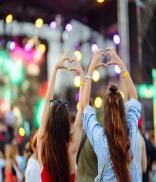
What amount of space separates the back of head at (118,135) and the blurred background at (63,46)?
9.68 m

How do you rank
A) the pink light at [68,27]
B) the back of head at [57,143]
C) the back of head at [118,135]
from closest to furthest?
1. the back of head at [118,135]
2. the back of head at [57,143]
3. the pink light at [68,27]

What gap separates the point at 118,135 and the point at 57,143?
1.66 ft

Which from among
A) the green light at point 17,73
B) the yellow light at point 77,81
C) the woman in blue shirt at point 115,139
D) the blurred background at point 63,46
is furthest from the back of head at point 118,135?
the green light at point 17,73

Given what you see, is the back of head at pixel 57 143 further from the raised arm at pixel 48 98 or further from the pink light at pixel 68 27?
the pink light at pixel 68 27

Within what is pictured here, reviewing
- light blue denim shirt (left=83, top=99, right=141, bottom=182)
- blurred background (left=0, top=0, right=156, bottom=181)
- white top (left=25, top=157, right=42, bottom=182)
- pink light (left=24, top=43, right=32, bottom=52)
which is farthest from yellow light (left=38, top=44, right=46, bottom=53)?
light blue denim shirt (left=83, top=99, right=141, bottom=182)

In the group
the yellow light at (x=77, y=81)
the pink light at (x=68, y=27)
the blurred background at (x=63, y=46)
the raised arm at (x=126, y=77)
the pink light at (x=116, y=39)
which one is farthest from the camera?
the pink light at (x=68, y=27)

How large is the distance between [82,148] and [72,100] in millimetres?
11325

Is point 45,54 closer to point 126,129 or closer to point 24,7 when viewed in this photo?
point 24,7

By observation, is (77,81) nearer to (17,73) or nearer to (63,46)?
(63,46)

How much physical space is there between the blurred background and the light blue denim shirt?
9582mm

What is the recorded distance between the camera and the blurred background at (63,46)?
14.1 m

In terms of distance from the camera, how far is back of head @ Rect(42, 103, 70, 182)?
13.5 ft

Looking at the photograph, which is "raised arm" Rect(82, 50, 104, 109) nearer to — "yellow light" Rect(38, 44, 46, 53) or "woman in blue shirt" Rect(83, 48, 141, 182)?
"woman in blue shirt" Rect(83, 48, 141, 182)

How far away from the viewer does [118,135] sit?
→ 151 inches
